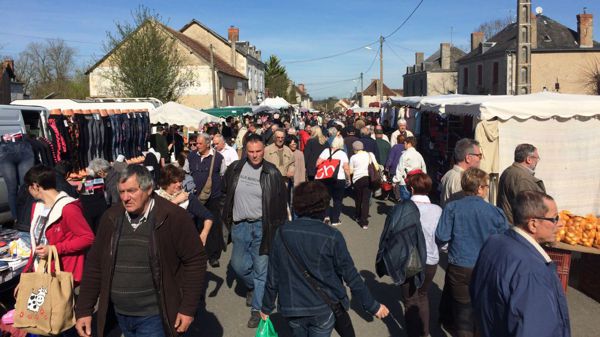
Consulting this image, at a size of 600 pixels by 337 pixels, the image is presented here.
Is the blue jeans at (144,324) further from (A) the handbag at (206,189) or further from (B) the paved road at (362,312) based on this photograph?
(A) the handbag at (206,189)

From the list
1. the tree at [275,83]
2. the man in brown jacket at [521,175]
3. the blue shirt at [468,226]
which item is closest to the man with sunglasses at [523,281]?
the blue shirt at [468,226]

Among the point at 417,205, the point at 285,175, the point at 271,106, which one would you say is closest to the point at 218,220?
the point at 285,175

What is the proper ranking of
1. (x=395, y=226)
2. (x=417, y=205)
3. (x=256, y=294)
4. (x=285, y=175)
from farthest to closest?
(x=285, y=175)
(x=256, y=294)
(x=417, y=205)
(x=395, y=226)

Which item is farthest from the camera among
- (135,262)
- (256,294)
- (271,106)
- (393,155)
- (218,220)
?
(271,106)

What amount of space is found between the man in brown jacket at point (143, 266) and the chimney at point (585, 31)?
52347 mm

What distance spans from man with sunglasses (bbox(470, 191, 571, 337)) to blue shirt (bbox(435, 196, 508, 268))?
1523mm

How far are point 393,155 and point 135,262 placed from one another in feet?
27.9

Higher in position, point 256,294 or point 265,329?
point 265,329

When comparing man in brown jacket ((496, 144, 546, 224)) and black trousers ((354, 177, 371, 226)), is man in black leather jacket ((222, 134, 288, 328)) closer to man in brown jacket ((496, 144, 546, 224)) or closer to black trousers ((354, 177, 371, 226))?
man in brown jacket ((496, 144, 546, 224))

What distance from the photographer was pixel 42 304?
3.57m

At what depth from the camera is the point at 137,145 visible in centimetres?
1495

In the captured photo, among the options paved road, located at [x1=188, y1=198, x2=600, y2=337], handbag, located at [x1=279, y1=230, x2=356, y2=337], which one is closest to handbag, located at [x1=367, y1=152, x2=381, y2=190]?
paved road, located at [x1=188, y1=198, x2=600, y2=337]

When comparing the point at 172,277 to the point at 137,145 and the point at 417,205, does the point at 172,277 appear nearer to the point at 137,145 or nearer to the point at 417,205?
the point at 417,205

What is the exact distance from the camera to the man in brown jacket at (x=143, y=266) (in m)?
3.14
